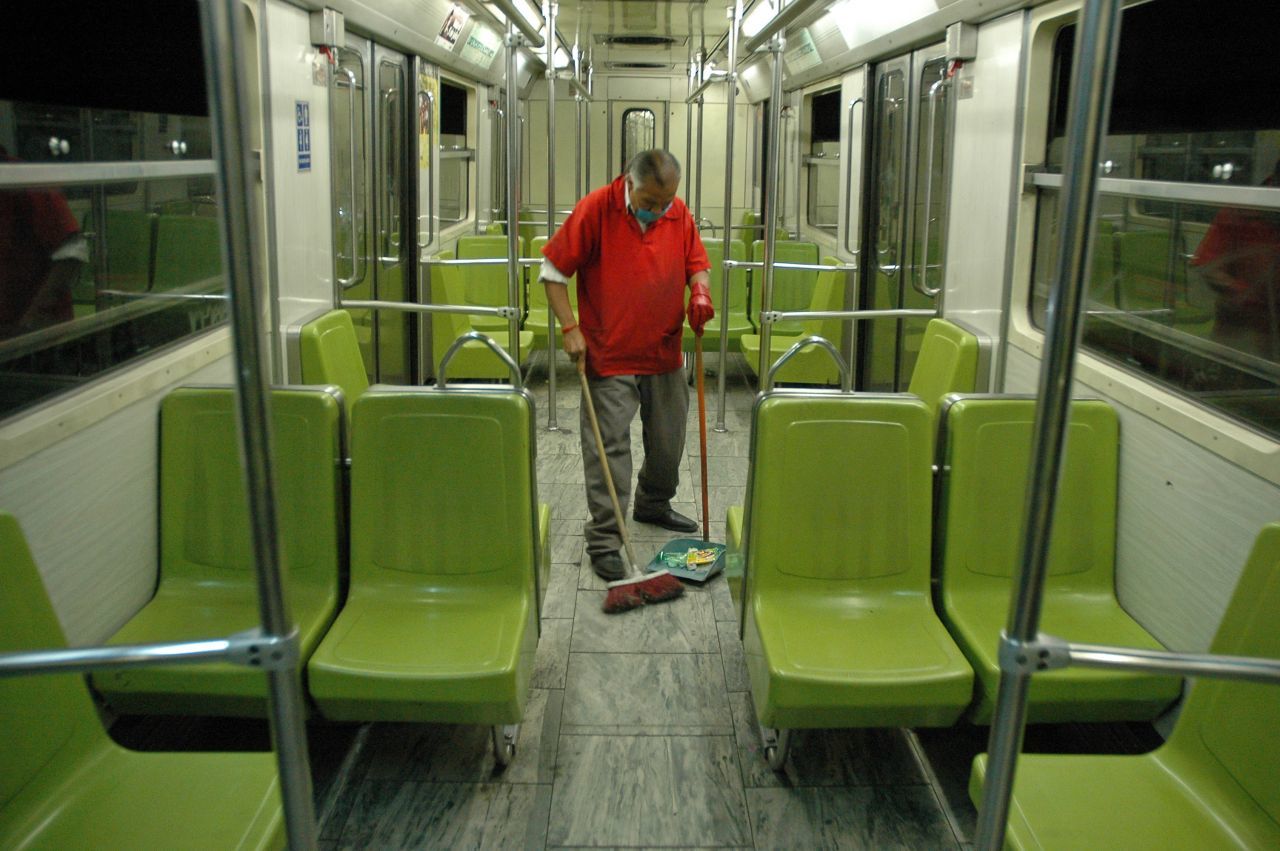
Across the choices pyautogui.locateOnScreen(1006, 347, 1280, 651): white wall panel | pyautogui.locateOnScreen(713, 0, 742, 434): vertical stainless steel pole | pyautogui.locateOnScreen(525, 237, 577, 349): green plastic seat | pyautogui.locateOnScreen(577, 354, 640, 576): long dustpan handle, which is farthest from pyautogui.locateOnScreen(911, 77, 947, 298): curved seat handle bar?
pyautogui.locateOnScreen(525, 237, 577, 349): green plastic seat

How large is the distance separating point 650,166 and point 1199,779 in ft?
8.81

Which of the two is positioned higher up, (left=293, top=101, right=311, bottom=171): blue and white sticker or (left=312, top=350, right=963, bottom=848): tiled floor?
(left=293, top=101, right=311, bottom=171): blue and white sticker

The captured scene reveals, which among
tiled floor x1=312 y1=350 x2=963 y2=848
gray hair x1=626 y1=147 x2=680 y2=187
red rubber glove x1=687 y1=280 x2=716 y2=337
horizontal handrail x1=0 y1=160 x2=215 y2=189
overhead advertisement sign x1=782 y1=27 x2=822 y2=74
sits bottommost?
tiled floor x1=312 y1=350 x2=963 y2=848

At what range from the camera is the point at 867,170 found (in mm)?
6805

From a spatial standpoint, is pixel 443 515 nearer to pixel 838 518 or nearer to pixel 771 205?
pixel 838 518

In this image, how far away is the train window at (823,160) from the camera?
26.1ft

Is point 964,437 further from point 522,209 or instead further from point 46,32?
point 522,209

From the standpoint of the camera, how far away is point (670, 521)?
15.9 ft

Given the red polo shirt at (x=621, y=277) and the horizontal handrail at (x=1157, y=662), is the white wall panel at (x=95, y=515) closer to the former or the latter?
the red polo shirt at (x=621, y=277)

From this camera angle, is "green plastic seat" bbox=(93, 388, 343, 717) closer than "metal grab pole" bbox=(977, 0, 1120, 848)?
No

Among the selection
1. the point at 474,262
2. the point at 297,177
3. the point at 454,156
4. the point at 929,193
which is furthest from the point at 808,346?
the point at 454,156

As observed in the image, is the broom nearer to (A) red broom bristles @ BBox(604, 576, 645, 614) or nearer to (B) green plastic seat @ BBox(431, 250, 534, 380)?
(A) red broom bristles @ BBox(604, 576, 645, 614)

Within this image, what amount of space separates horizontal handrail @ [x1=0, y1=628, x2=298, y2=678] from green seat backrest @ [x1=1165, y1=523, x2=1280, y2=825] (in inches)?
68.5

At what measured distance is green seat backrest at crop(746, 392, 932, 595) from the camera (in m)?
3.08
